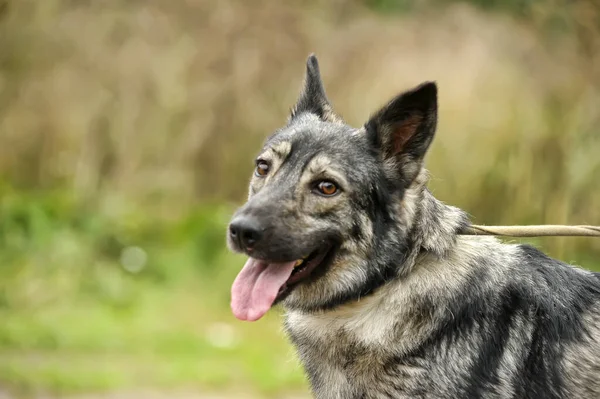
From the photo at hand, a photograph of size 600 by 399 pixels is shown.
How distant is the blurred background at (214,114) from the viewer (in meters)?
9.40

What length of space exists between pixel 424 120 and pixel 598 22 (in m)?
8.33

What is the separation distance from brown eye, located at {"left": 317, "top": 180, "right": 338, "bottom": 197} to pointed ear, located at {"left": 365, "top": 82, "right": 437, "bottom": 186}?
0.87 feet

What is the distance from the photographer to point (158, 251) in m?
9.58

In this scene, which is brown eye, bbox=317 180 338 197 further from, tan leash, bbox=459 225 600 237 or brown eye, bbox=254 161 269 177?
tan leash, bbox=459 225 600 237

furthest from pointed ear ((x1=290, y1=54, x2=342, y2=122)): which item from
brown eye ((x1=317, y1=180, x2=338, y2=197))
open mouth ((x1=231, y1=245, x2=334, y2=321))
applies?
open mouth ((x1=231, y1=245, x2=334, y2=321))

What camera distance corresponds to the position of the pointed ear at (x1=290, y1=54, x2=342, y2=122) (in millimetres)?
4289

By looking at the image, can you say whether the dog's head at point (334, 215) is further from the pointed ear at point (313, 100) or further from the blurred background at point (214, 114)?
the blurred background at point (214, 114)

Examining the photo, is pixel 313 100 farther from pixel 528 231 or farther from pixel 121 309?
pixel 121 309

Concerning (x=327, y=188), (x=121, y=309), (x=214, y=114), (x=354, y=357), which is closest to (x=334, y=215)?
(x=327, y=188)

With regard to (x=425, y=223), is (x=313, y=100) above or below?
above

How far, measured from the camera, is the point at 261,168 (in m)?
3.95

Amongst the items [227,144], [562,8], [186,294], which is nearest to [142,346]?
[186,294]

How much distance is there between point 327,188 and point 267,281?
1.57 feet

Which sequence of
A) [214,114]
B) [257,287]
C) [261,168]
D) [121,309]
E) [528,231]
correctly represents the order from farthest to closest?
[214,114], [121,309], [261,168], [528,231], [257,287]
